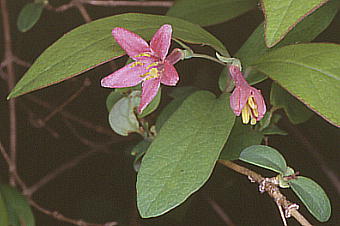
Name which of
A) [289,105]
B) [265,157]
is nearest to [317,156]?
[289,105]

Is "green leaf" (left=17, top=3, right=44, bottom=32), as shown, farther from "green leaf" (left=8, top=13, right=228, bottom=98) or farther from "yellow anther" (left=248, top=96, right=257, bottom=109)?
"yellow anther" (left=248, top=96, right=257, bottom=109)

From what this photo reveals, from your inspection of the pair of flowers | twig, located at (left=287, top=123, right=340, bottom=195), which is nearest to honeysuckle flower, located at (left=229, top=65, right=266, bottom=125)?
the pair of flowers

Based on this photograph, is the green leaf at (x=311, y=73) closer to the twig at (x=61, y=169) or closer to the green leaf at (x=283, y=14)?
the green leaf at (x=283, y=14)

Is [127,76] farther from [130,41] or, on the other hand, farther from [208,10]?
[208,10]

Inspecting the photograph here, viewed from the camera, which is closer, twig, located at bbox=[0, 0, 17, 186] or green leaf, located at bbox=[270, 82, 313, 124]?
green leaf, located at bbox=[270, 82, 313, 124]

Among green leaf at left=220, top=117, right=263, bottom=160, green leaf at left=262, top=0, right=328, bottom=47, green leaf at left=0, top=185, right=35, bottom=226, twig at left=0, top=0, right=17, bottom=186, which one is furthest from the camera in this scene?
twig at left=0, top=0, right=17, bottom=186

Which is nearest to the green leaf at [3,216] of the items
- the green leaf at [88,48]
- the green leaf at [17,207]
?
the green leaf at [17,207]

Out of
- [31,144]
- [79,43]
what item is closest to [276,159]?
[79,43]
